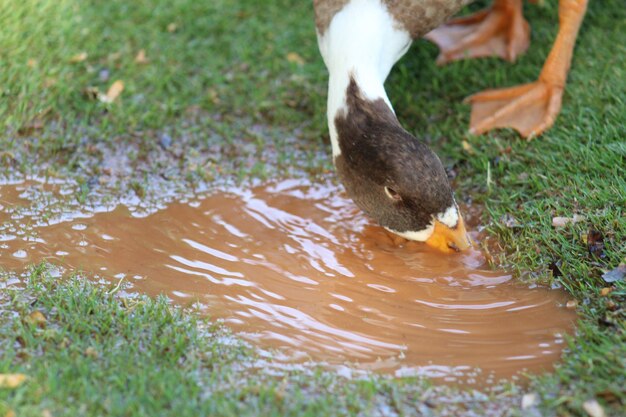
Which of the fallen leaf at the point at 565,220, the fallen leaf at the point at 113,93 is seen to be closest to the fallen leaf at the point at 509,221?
the fallen leaf at the point at 565,220

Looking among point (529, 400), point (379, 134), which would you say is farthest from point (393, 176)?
point (529, 400)

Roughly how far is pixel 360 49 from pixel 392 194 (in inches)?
33.5

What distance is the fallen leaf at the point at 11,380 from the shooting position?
3.19m

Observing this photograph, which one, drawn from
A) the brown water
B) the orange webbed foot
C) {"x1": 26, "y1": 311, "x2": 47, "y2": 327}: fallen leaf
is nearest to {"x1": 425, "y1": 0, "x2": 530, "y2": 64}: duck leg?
the orange webbed foot

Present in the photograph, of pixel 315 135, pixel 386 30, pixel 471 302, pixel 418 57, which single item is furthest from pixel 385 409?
pixel 418 57

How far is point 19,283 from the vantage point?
3949mm

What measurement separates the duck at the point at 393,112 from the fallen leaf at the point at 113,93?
167 cm

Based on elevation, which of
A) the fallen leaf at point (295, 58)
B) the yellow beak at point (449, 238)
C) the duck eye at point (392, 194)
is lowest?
the yellow beak at point (449, 238)

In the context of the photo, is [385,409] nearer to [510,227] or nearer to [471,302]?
[471,302]

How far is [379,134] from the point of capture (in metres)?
4.06

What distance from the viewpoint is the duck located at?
158 inches

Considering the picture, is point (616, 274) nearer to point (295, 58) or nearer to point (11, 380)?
point (11, 380)

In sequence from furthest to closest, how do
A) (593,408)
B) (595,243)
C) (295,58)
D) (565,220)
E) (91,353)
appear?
(295,58) → (565,220) → (595,243) → (91,353) → (593,408)

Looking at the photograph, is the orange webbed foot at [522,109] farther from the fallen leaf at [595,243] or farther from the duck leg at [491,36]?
the fallen leaf at [595,243]
